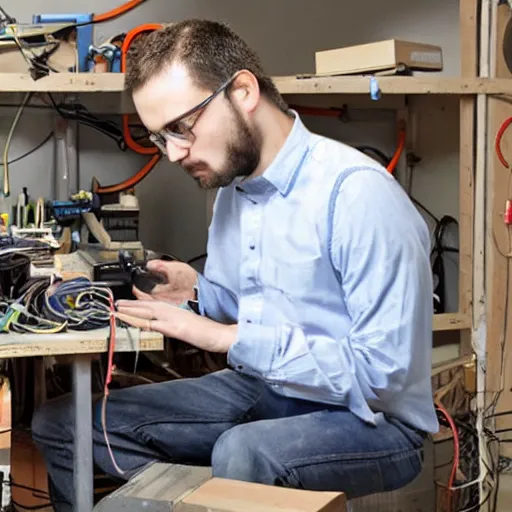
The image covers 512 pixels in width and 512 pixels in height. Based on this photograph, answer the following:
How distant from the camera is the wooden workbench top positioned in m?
1.44

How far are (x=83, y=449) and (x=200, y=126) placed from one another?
638mm

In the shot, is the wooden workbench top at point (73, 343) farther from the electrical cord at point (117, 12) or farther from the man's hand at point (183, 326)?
the electrical cord at point (117, 12)

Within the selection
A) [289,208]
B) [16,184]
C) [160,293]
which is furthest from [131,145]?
[289,208]

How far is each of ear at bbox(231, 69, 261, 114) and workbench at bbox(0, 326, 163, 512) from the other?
1.42 ft

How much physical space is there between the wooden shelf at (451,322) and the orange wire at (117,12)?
140 centimetres

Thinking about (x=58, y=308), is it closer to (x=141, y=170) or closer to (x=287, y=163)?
(x=287, y=163)

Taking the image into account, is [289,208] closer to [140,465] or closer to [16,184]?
[140,465]

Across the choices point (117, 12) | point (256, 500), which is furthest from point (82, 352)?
point (117, 12)

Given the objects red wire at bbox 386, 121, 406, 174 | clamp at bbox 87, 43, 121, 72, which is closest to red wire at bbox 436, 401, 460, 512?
red wire at bbox 386, 121, 406, 174

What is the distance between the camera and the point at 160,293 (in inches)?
71.0

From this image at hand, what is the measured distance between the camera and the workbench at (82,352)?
144 centimetres

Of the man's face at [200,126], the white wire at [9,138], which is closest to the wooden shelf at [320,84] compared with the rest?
the white wire at [9,138]

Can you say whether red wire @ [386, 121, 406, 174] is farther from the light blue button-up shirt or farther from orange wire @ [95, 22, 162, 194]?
the light blue button-up shirt

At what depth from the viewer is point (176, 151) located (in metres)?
1.51
